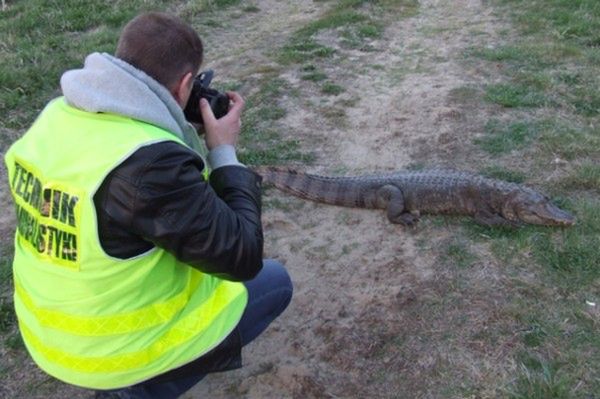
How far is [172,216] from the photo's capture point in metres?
2.07

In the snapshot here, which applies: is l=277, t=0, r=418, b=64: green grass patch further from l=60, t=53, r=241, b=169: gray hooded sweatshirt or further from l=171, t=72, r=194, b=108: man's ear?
l=60, t=53, r=241, b=169: gray hooded sweatshirt

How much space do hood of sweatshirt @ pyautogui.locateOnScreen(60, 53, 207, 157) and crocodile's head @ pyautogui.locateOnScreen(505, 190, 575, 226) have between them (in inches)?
119

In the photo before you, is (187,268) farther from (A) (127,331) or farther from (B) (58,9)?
(B) (58,9)

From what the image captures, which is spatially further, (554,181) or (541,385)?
(554,181)

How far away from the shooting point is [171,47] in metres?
2.29

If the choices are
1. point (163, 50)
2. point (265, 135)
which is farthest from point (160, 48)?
point (265, 135)

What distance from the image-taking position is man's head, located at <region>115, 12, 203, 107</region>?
2.27 metres

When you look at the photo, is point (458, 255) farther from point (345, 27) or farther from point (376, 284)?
point (345, 27)

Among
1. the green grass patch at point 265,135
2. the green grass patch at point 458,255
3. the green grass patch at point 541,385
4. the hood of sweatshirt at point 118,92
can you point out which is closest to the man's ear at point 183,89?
the hood of sweatshirt at point 118,92

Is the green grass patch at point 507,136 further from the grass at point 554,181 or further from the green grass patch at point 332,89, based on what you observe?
the green grass patch at point 332,89

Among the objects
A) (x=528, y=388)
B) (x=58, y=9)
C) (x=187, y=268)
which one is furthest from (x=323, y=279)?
(x=58, y=9)

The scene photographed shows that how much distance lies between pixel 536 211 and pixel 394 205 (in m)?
0.99

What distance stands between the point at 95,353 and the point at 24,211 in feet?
1.88

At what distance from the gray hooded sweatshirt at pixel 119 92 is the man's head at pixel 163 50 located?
0.07 meters
